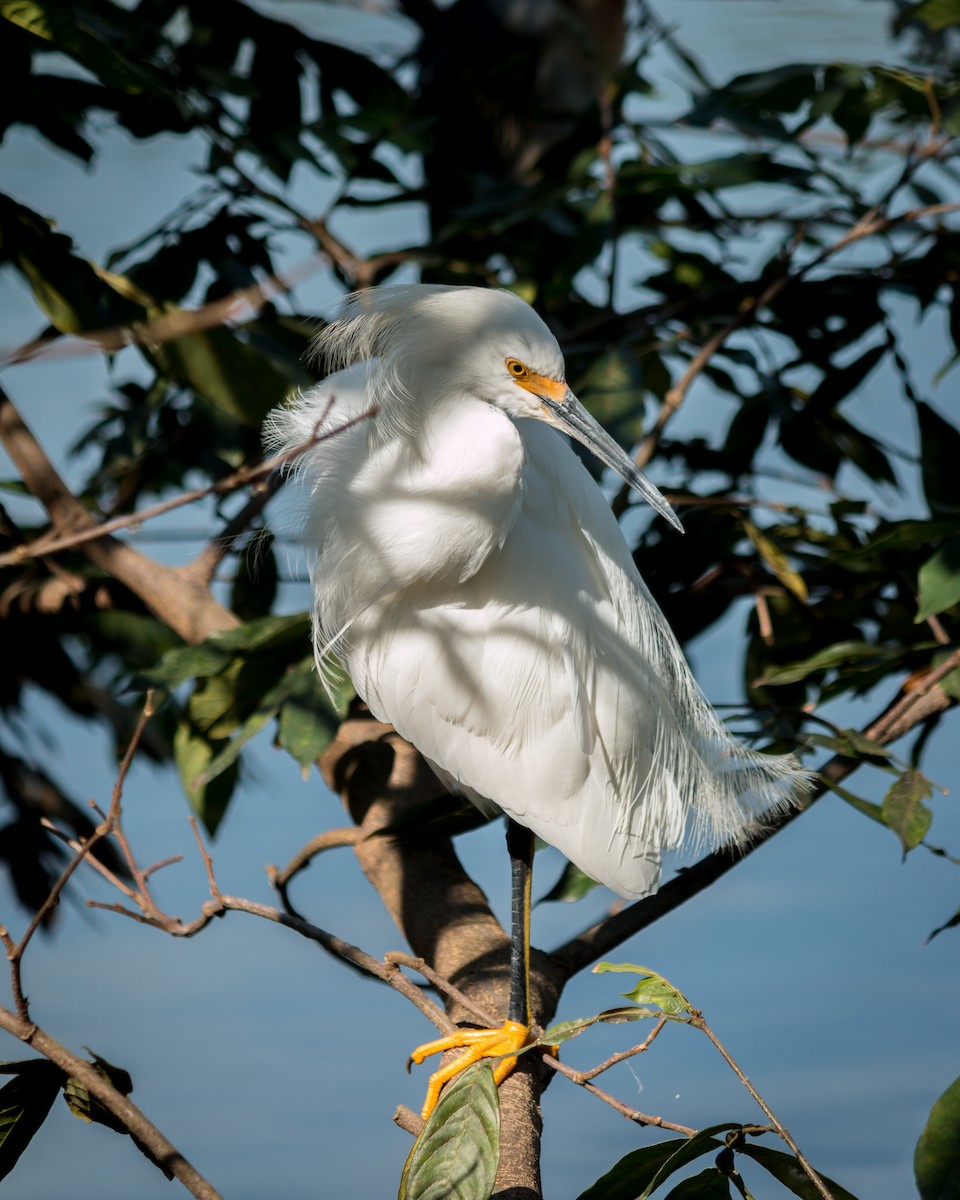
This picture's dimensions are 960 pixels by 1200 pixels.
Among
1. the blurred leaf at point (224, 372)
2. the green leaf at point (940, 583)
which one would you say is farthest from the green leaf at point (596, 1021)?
the blurred leaf at point (224, 372)

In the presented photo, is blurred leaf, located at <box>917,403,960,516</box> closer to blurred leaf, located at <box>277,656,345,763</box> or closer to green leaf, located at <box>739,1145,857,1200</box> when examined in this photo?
blurred leaf, located at <box>277,656,345,763</box>

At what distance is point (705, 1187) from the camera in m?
0.90

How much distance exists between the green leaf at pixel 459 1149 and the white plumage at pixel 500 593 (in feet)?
1.44

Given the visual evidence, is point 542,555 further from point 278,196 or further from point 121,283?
point 278,196

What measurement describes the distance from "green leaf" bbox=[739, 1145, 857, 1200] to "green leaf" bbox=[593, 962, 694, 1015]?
162mm

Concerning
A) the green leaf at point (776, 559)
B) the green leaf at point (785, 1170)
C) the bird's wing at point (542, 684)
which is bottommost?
the green leaf at point (785, 1170)

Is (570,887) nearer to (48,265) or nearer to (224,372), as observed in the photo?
(224,372)

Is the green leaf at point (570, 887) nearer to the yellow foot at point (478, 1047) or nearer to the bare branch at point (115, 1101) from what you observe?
the yellow foot at point (478, 1047)

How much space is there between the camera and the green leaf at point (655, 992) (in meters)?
0.82

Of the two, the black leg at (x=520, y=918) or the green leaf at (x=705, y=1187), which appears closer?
the green leaf at (x=705, y=1187)

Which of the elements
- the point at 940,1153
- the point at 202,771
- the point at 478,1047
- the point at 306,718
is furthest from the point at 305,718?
the point at 940,1153

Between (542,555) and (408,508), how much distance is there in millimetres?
178

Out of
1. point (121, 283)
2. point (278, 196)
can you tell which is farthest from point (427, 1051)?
point (278, 196)

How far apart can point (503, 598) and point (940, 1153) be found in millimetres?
649
